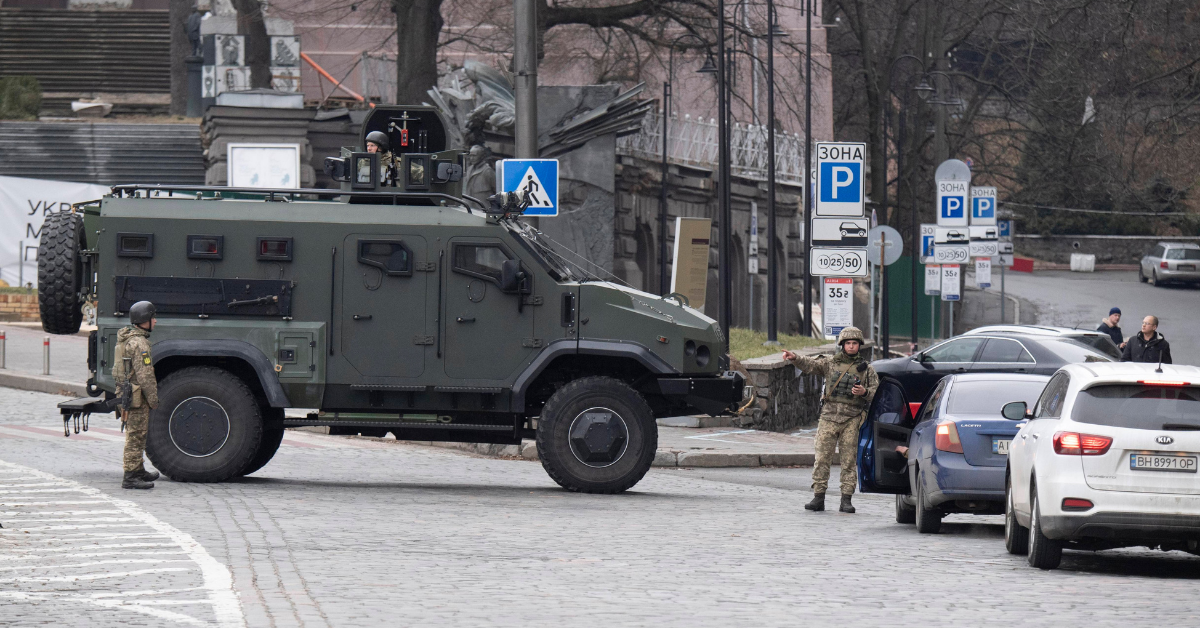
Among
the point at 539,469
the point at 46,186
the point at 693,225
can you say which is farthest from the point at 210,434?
the point at 46,186

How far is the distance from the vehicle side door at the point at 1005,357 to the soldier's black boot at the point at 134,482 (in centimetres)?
1203

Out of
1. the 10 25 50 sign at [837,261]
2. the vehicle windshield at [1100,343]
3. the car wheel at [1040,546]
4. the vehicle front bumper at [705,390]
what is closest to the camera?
the car wheel at [1040,546]

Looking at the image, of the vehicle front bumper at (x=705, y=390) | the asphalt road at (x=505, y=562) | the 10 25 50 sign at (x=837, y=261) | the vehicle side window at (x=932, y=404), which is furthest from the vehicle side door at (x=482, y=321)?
the 10 25 50 sign at (x=837, y=261)

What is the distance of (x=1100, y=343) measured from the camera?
23.4m

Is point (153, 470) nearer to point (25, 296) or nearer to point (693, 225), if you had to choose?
point (693, 225)

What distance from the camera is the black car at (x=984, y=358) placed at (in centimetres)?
2192

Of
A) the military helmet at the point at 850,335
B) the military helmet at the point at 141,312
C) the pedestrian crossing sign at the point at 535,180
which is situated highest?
the pedestrian crossing sign at the point at 535,180

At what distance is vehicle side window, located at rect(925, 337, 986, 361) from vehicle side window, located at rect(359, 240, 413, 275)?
10368 millimetres

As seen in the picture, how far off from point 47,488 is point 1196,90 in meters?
17.1

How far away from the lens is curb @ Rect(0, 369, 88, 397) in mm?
23891

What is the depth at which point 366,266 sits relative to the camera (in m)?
14.8

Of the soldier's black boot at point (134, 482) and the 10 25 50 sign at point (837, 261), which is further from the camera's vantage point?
the 10 25 50 sign at point (837, 261)

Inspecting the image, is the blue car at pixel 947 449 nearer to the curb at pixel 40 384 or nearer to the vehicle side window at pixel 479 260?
the vehicle side window at pixel 479 260

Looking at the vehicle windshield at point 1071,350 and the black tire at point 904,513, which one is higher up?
the vehicle windshield at point 1071,350
